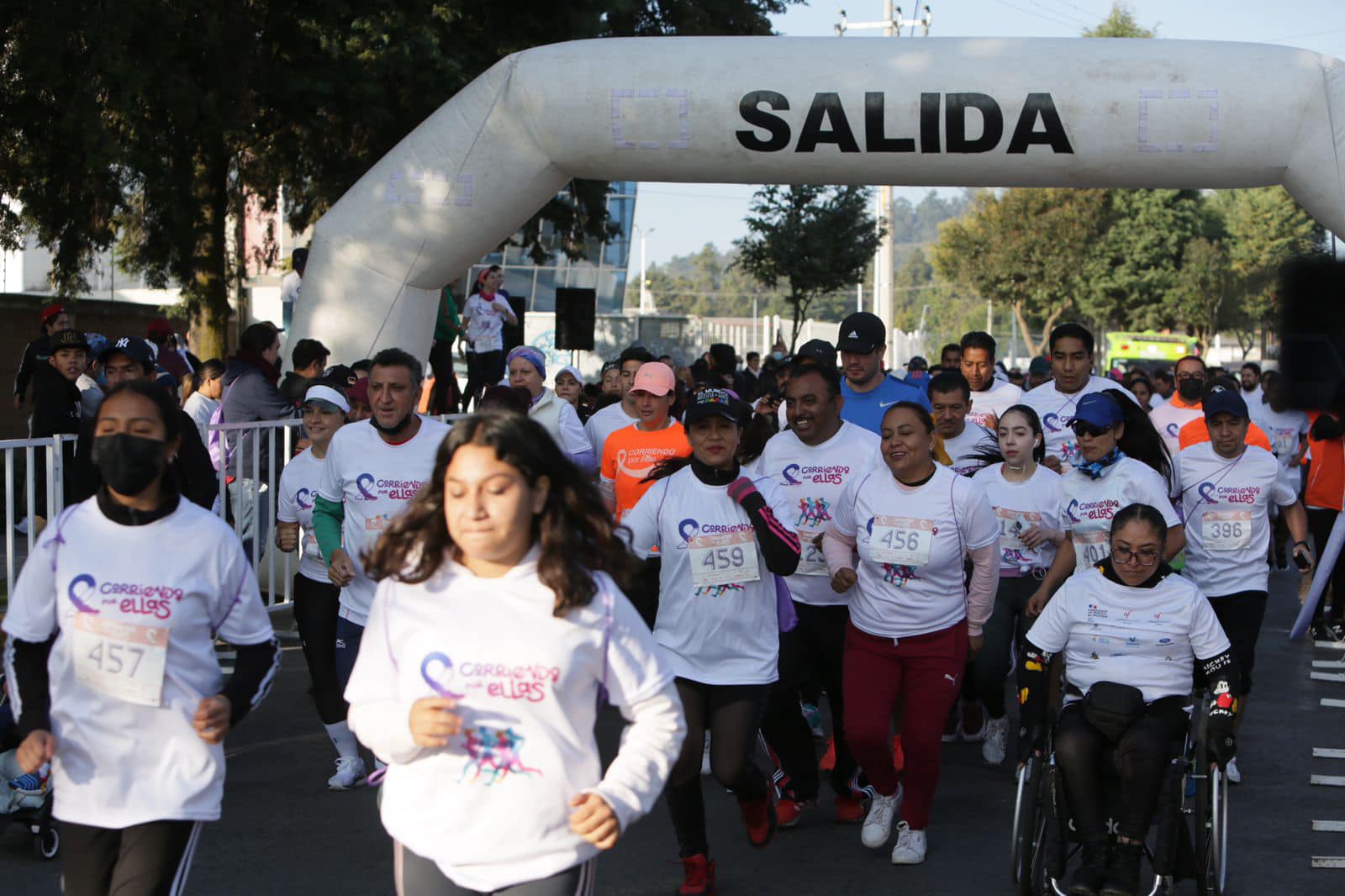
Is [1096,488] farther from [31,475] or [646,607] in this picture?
[31,475]

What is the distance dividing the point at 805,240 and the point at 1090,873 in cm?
2343

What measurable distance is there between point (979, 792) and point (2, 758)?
4196 millimetres

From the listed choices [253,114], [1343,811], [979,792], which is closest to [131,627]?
[979,792]

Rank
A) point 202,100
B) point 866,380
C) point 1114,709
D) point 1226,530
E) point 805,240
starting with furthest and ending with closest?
1. point 805,240
2. point 202,100
3. point 866,380
4. point 1226,530
5. point 1114,709

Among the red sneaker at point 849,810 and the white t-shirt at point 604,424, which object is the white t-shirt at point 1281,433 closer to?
the white t-shirt at point 604,424

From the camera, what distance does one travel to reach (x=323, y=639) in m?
7.18

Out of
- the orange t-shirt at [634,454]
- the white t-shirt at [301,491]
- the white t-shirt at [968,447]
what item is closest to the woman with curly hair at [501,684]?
the white t-shirt at [301,491]

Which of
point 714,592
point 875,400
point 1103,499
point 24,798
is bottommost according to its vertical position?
point 24,798

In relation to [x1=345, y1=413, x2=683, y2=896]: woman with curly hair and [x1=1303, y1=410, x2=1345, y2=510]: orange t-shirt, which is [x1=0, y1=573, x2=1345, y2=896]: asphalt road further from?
[x1=1303, y1=410, x2=1345, y2=510]: orange t-shirt

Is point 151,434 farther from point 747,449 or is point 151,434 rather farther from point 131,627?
point 747,449

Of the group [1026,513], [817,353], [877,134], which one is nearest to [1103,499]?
[1026,513]

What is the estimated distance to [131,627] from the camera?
151 inches

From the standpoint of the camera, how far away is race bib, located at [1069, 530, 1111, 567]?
709cm

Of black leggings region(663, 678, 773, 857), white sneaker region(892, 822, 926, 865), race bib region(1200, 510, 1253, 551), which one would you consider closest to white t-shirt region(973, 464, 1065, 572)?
race bib region(1200, 510, 1253, 551)
